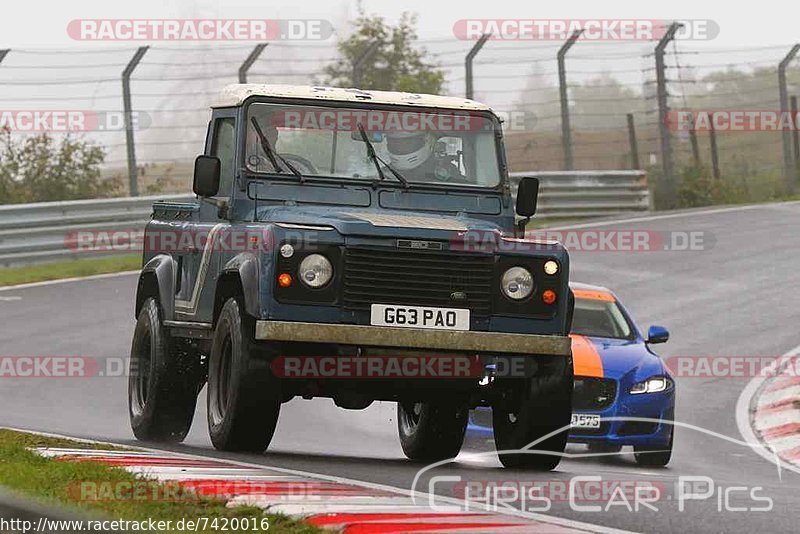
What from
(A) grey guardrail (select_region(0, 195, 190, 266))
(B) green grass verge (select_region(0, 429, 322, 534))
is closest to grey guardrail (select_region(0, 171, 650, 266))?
(A) grey guardrail (select_region(0, 195, 190, 266))

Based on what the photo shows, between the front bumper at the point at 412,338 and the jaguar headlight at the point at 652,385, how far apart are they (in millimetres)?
3286

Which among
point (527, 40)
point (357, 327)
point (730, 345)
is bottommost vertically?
point (730, 345)

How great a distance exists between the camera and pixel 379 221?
10.6 meters

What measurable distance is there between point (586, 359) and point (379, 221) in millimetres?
3807

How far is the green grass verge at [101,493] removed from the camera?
732 cm

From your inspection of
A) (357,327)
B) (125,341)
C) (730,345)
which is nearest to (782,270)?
(730,345)

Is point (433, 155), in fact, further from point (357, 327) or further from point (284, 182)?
point (357, 327)

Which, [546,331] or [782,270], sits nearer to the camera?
[546,331]

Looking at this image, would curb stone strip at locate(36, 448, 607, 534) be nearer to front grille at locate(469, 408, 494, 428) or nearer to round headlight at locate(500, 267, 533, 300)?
round headlight at locate(500, 267, 533, 300)

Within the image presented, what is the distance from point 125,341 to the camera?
1892cm

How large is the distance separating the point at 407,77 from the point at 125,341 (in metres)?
15.2

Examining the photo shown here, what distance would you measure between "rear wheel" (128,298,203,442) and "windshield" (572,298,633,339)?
3.70m

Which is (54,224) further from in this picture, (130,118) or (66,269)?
(130,118)

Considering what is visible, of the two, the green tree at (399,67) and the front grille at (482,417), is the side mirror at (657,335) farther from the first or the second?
the green tree at (399,67)
